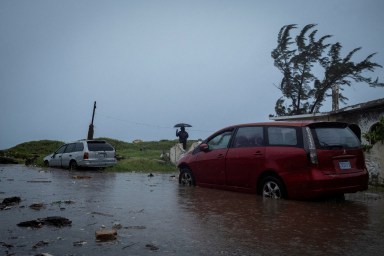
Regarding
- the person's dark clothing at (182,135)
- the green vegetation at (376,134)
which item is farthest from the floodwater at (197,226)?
the person's dark clothing at (182,135)

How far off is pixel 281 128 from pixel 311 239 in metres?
3.78

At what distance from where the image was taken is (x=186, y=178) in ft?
35.7

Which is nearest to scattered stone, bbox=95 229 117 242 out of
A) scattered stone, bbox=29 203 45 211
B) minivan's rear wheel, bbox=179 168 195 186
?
scattered stone, bbox=29 203 45 211

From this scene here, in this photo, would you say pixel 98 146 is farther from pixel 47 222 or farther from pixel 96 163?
pixel 47 222

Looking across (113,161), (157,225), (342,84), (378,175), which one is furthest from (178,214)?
(342,84)

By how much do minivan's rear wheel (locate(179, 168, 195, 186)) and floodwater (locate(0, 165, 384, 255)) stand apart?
1.84 meters

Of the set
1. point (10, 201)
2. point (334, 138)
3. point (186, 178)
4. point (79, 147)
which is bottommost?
point (10, 201)

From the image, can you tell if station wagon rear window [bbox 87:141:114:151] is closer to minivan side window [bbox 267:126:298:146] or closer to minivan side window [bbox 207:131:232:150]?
minivan side window [bbox 207:131:232:150]

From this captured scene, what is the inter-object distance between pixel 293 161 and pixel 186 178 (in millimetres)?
3999

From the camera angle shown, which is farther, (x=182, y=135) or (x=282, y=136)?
(x=182, y=135)

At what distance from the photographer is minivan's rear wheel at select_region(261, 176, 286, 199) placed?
792 centimetres

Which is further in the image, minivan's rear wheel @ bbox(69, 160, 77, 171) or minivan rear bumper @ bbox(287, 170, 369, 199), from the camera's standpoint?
minivan's rear wheel @ bbox(69, 160, 77, 171)

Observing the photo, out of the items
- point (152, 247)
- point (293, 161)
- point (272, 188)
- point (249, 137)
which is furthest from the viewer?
point (249, 137)

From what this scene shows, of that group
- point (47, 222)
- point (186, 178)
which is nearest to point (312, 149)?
point (186, 178)
